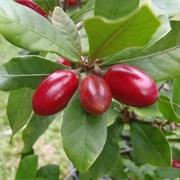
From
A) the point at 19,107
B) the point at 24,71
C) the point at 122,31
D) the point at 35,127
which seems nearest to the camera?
the point at 122,31

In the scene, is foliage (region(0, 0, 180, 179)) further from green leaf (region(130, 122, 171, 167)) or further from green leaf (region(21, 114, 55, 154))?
green leaf (region(21, 114, 55, 154))

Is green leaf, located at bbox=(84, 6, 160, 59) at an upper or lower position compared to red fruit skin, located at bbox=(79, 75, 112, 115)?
upper

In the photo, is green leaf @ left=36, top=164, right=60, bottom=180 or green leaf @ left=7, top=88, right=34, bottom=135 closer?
green leaf @ left=7, top=88, right=34, bottom=135

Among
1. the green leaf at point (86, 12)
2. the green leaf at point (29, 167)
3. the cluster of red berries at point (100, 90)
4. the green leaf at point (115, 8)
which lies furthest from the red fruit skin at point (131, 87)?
the green leaf at point (29, 167)

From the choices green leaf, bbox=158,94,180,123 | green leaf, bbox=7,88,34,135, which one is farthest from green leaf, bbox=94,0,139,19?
green leaf, bbox=7,88,34,135

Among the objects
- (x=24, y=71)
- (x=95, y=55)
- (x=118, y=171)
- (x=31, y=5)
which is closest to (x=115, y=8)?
(x=95, y=55)

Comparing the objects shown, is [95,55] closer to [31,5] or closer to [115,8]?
[115,8]
